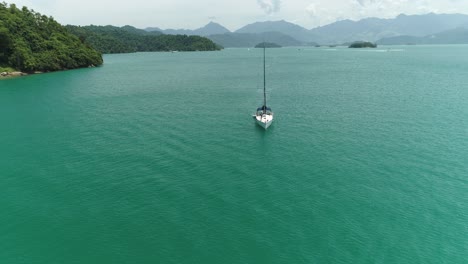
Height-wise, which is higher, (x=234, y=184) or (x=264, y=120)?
(x=264, y=120)

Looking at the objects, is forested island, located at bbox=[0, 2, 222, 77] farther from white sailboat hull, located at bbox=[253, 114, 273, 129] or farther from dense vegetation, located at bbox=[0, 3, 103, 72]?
white sailboat hull, located at bbox=[253, 114, 273, 129]

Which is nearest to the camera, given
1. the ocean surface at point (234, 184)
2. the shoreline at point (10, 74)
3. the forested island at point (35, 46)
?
the ocean surface at point (234, 184)

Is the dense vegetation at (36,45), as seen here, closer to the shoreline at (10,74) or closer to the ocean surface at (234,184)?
the shoreline at (10,74)

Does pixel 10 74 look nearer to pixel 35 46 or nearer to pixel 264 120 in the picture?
pixel 35 46

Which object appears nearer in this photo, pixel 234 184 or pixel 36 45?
pixel 234 184

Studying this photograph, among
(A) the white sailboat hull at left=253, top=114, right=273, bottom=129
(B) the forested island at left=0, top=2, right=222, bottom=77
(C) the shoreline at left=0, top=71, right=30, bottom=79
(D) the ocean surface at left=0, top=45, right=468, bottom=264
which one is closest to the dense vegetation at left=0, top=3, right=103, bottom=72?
(B) the forested island at left=0, top=2, right=222, bottom=77

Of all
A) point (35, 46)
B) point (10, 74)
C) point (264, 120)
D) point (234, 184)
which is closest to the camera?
point (234, 184)

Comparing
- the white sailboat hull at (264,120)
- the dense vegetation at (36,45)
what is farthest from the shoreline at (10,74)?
the white sailboat hull at (264,120)

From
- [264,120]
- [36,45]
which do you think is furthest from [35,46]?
[264,120]
